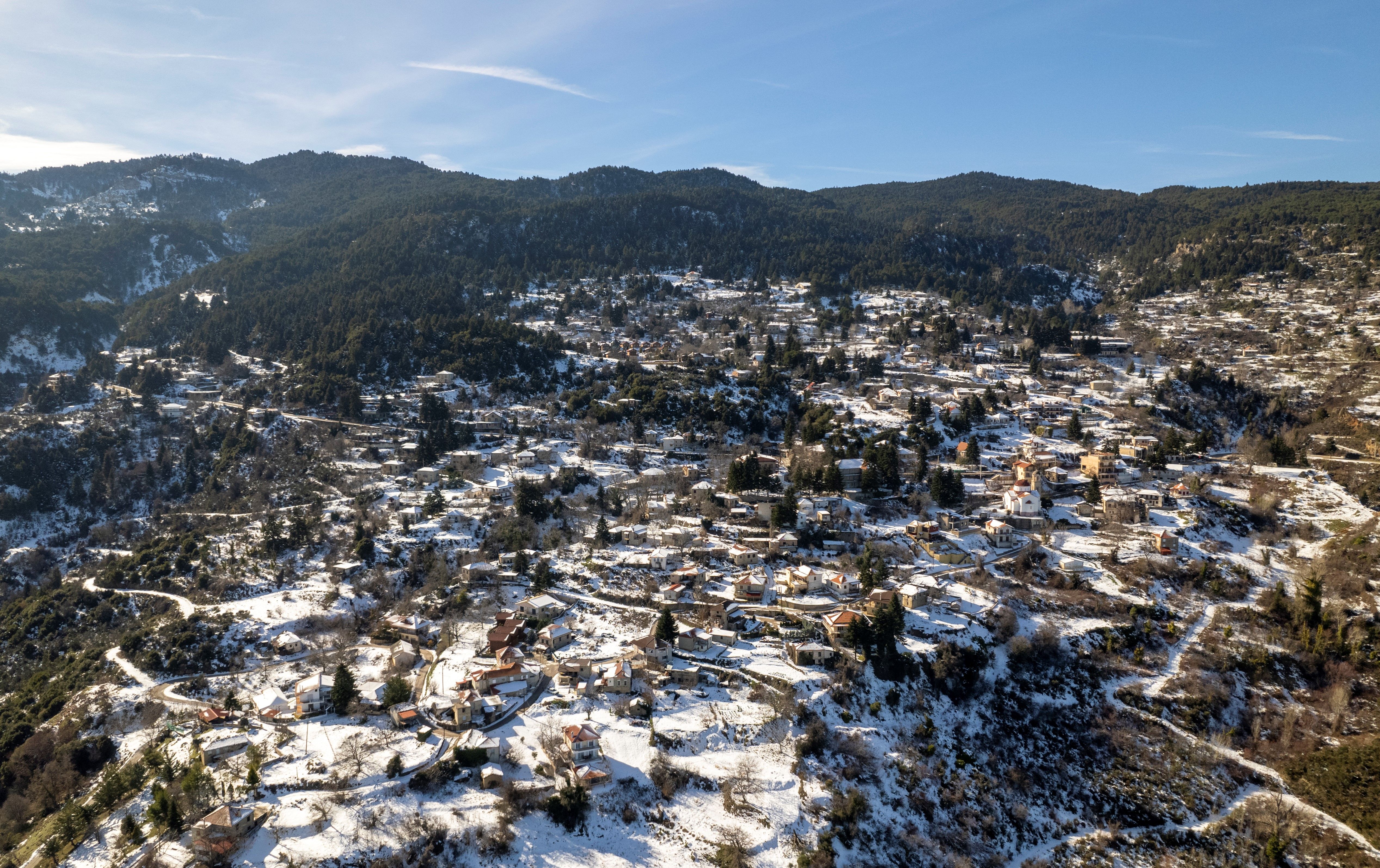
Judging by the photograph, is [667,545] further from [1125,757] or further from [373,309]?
[373,309]

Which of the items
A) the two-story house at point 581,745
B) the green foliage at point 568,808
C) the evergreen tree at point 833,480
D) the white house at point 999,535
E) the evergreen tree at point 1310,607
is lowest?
the green foliage at point 568,808

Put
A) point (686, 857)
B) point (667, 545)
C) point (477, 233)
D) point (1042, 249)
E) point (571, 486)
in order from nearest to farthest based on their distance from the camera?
point (686, 857), point (667, 545), point (571, 486), point (477, 233), point (1042, 249)

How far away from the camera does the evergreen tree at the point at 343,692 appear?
88.8 feet

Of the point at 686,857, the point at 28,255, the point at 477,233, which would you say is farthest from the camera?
the point at 477,233

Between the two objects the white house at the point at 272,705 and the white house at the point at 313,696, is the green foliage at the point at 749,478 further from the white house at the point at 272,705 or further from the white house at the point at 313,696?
the white house at the point at 272,705

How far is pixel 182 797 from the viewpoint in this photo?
22.1 meters

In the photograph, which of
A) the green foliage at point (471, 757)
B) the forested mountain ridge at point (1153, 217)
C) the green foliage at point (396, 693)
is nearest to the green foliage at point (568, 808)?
the green foliage at point (471, 757)

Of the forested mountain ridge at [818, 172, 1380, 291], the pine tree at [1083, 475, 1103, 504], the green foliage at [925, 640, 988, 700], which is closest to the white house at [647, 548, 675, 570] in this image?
the green foliage at [925, 640, 988, 700]

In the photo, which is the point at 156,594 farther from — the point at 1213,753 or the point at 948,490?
the point at 1213,753

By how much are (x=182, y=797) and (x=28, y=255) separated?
117505mm

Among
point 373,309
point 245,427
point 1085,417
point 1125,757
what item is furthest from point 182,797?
point 373,309

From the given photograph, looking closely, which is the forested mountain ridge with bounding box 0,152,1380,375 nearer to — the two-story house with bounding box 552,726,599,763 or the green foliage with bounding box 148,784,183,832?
the green foliage with bounding box 148,784,183,832

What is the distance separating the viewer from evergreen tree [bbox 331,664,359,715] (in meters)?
27.1

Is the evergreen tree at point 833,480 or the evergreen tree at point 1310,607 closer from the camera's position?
the evergreen tree at point 1310,607
